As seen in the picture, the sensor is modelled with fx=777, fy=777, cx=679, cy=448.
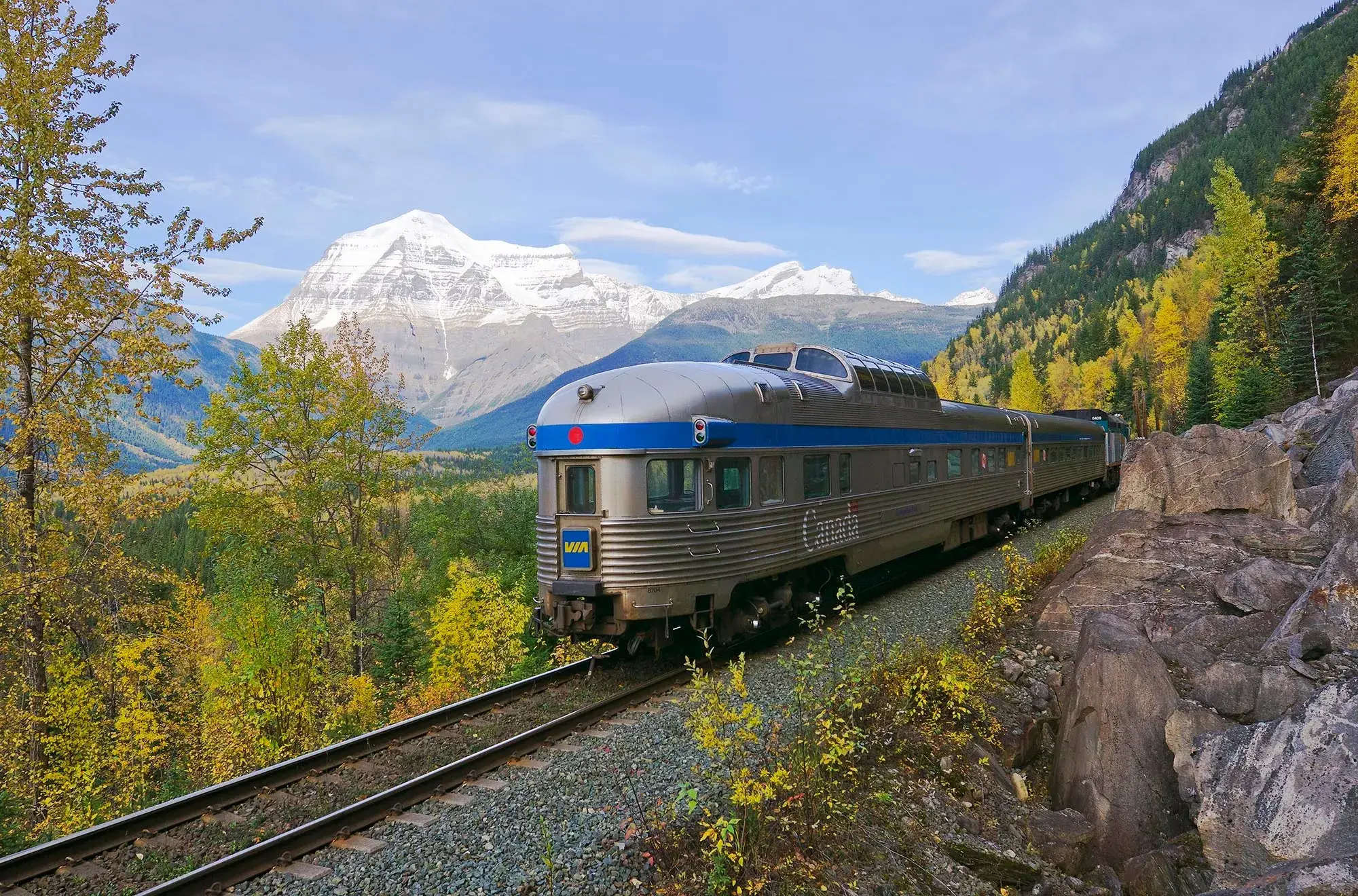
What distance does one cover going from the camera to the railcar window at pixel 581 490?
9.58 m

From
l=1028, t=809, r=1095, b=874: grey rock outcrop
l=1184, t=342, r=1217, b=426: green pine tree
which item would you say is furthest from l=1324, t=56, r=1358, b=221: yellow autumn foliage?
l=1028, t=809, r=1095, b=874: grey rock outcrop

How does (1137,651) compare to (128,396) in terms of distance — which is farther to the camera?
(128,396)

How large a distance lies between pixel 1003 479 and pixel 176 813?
63.7 ft

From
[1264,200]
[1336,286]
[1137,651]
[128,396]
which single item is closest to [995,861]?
[1137,651]

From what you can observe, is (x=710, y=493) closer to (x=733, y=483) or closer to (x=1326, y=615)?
(x=733, y=483)

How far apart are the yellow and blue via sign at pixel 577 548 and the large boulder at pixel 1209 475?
29.9 feet

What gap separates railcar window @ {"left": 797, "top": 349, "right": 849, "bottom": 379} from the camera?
43.8 ft

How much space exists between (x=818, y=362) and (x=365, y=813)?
9.77 meters

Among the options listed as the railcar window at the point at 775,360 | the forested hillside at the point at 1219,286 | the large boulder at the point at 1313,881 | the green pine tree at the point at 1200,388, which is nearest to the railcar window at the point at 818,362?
the railcar window at the point at 775,360

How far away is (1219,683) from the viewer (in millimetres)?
7707

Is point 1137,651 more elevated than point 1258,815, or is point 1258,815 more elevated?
point 1137,651

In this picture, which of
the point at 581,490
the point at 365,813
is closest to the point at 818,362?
the point at 581,490

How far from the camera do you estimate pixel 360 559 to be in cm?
2348

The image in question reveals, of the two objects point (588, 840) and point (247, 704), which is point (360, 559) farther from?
point (588, 840)
